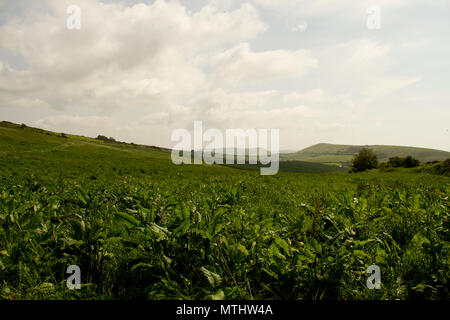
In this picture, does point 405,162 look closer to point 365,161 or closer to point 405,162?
point 405,162

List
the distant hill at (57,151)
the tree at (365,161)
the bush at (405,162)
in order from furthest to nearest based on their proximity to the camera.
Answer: the tree at (365,161) < the bush at (405,162) < the distant hill at (57,151)

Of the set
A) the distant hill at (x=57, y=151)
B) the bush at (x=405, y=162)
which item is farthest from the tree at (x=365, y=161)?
the distant hill at (x=57, y=151)

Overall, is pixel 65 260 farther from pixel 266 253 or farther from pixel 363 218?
pixel 363 218

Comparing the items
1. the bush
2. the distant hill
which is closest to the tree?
the bush

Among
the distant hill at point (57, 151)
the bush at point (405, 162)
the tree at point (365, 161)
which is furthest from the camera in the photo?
the tree at point (365, 161)

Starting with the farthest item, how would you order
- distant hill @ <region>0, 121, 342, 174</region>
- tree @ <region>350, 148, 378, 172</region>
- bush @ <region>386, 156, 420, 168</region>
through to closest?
tree @ <region>350, 148, 378, 172</region> < bush @ <region>386, 156, 420, 168</region> < distant hill @ <region>0, 121, 342, 174</region>

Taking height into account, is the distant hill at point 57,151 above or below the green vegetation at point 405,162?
above

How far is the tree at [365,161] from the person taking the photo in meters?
108

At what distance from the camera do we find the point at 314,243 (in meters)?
2.52

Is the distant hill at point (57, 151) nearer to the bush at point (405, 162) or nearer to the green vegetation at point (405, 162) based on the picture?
the green vegetation at point (405, 162)

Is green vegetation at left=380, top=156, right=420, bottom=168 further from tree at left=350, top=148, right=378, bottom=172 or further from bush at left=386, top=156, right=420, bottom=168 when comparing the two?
tree at left=350, top=148, right=378, bottom=172

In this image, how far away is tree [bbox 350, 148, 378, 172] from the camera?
108m

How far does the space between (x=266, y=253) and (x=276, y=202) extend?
515cm
